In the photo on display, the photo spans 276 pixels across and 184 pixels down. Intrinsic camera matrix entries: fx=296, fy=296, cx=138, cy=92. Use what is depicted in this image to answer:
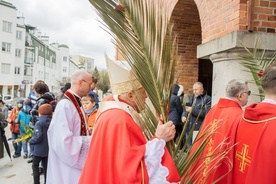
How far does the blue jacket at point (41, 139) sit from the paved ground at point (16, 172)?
108 cm

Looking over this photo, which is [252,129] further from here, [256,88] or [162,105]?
[256,88]

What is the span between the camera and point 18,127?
27.5 feet

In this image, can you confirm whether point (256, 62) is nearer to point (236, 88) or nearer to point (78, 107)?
point (236, 88)

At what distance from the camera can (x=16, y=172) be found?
653 centimetres

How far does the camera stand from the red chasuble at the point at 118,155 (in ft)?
6.03

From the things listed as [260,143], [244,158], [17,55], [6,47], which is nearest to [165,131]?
[260,143]

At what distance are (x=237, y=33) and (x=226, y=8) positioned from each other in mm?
570

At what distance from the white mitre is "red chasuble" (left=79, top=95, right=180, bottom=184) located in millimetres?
227

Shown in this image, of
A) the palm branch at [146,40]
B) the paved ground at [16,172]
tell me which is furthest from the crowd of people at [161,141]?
the paved ground at [16,172]

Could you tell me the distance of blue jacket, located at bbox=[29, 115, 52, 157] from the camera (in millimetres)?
5281

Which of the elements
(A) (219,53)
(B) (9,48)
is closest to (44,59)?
(B) (9,48)

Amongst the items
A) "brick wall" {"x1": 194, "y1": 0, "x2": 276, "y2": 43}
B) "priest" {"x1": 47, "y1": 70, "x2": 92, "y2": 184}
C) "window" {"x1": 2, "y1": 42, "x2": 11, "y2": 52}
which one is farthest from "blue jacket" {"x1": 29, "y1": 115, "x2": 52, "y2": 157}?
"window" {"x1": 2, "y1": 42, "x2": 11, "y2": 52}

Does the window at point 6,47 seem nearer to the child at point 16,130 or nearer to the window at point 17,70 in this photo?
the window at point 17,70

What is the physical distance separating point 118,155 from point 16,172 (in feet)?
17.9
